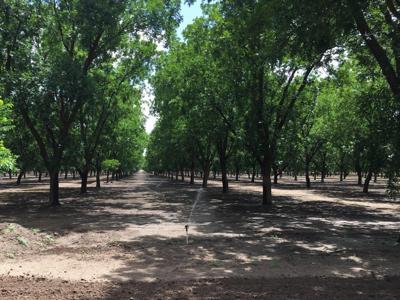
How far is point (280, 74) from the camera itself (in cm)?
2309

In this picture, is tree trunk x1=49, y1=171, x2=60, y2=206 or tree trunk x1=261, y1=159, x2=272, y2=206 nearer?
tree trunk x1=49, y1=171, x2=60, y2=206

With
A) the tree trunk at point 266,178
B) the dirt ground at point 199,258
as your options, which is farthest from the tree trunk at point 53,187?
the tree trunk at point 266,178

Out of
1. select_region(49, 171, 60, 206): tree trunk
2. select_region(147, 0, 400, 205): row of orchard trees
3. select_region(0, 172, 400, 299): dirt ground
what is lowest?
select_region(0, 172, 400, 299): dirt ground

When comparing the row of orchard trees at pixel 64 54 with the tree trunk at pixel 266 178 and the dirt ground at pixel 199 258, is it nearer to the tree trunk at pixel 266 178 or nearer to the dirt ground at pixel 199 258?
the dirt ground at pixel 199 258

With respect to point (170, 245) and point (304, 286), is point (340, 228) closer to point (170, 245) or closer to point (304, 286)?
point (170, 245)

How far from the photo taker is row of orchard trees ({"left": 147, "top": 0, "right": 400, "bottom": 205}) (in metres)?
11.1

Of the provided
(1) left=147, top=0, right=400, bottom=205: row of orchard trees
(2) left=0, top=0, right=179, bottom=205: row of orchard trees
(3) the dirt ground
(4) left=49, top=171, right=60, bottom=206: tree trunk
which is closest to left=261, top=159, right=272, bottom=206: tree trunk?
(1) left=147, top=0, right=400, bottom=205: row of orchard trees

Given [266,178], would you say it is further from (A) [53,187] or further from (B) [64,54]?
(B) [64,54]

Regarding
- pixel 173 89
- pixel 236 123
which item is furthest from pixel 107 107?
pixel 236 123

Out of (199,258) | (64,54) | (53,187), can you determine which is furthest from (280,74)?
(199,258)

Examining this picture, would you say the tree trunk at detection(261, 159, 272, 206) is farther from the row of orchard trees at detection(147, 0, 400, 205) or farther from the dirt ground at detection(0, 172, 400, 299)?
the dirt ground at detection(0, 172, 400, 299)

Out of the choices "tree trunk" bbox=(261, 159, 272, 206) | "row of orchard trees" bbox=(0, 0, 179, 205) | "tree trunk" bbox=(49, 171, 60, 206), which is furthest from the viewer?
"tree trunk" bbox=(261, 159, 272, 206)

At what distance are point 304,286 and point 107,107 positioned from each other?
26420 millimetres

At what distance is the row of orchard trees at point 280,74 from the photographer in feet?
36.4
